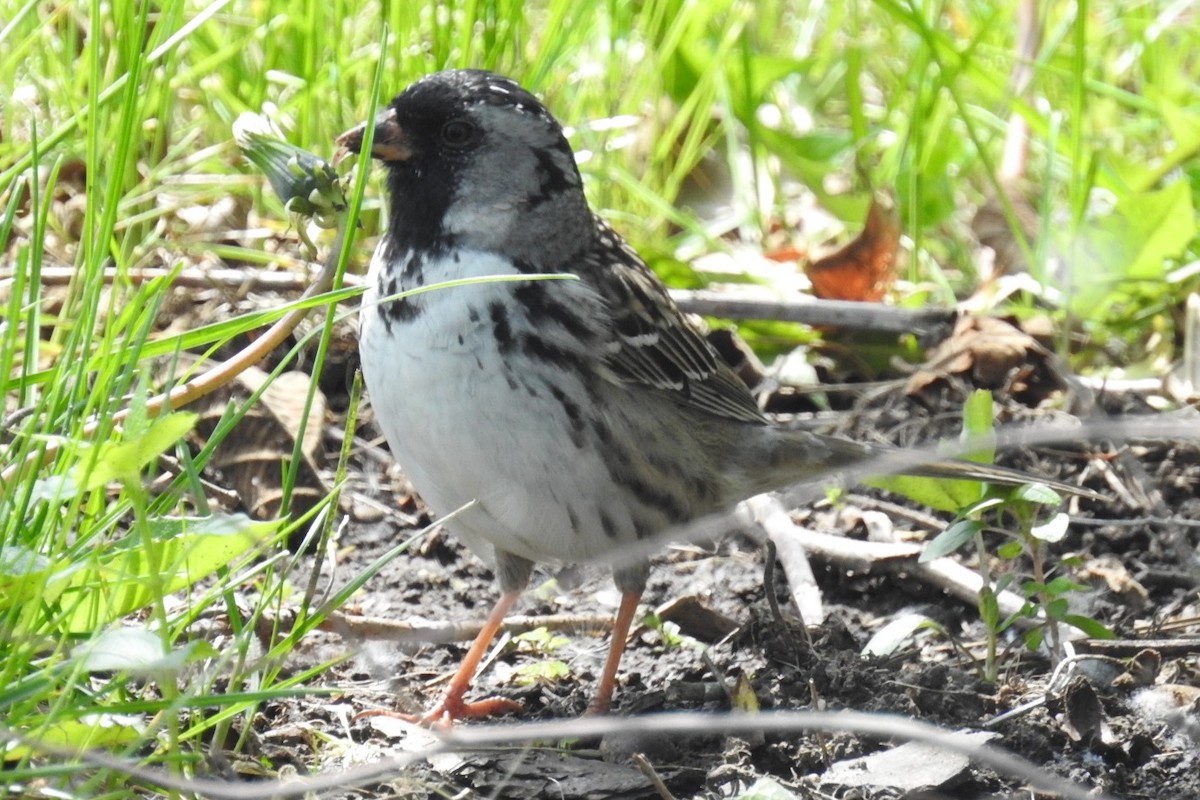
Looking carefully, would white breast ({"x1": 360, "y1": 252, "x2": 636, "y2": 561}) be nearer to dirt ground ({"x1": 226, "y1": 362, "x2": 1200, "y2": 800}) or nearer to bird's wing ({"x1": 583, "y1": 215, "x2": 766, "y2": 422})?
bird's wing ({"x1": 583, "y1": 215, "x2": 766, "y2": 422})

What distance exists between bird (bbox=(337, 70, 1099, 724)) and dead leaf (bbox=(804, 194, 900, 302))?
4.29ft

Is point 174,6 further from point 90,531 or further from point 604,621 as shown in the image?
point 604,621

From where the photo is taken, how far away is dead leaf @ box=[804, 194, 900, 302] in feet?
16.4

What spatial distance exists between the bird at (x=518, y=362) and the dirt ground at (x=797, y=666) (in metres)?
0.16

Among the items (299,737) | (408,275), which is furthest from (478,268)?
(299,737)

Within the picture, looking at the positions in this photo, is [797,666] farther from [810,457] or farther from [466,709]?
[810,457]

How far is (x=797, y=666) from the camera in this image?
3.23 meters

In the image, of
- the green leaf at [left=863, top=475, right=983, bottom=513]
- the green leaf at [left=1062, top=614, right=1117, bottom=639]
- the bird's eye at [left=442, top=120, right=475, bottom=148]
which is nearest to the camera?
the green leaf at [left=1062, top=614, right=1117, bottom=639]

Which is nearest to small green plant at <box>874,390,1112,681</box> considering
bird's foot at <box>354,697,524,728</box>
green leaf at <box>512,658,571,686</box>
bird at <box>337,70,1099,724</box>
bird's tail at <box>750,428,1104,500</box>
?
bird at <box>337,70,1099,724</box>

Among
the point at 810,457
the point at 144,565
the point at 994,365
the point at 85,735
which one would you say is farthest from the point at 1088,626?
the point at 85,735

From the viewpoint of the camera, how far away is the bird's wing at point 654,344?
3482mm

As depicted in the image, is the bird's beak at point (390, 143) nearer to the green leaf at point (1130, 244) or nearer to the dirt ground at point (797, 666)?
the dirt ground at point (797, 666)

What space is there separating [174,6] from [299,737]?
4.59ft

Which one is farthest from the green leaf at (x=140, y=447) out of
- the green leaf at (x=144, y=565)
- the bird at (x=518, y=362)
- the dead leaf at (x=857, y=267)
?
the dead leaf at (x=857, y=267)
